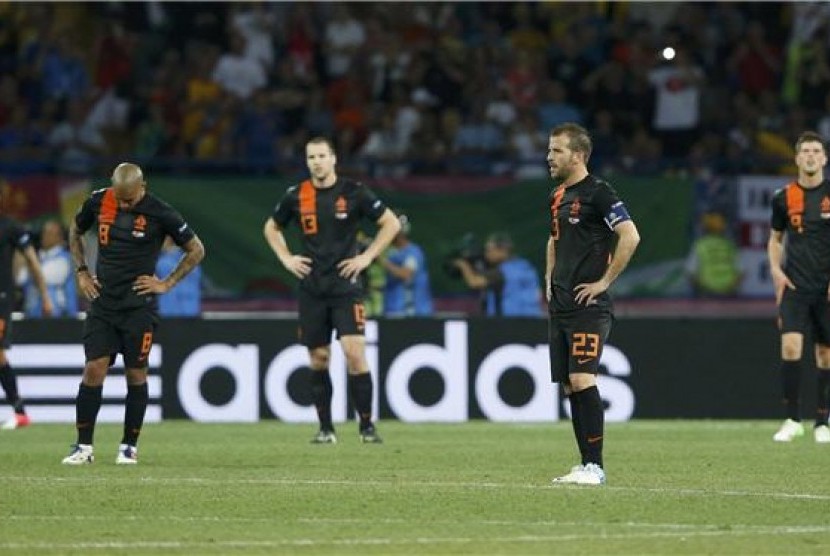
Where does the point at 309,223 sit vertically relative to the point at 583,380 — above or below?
above

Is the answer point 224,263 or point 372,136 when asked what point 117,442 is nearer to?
point 224,263

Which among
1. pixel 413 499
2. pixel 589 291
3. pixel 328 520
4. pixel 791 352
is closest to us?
pixel 328 520

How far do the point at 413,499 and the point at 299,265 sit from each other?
474 cm

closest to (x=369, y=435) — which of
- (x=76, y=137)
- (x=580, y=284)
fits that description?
(x=580, y=284)

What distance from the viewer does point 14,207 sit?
2189 centimetres

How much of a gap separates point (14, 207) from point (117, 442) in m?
6.44

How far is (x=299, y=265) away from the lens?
15.4 m

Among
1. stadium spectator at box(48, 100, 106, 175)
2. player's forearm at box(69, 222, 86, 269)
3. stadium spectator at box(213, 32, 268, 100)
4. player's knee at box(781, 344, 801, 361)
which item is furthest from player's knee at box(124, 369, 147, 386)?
stadium spectator at box(213, 32, 268, 100)

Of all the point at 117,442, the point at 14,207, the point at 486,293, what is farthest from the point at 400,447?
the point at 14,207

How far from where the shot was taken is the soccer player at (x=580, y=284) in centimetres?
1156

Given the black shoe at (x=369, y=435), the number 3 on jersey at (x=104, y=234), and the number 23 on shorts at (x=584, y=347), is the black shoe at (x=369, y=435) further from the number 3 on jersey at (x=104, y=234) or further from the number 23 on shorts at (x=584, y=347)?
the number 23 on shorts at (x=584, y=347)

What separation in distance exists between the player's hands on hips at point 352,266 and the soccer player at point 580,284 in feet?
12.1

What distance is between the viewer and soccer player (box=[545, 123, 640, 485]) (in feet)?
37.9

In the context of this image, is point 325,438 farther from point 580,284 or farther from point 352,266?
point 580,284
